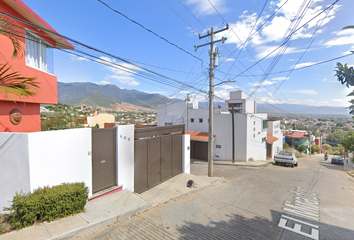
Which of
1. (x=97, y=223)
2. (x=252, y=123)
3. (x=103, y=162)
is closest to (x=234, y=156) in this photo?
(x=252, y=123)

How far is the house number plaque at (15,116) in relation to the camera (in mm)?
5758

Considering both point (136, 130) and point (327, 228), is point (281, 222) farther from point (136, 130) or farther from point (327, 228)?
point (136, 130)

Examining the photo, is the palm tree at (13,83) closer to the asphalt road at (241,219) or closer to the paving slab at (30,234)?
the paving slab at (30,234)

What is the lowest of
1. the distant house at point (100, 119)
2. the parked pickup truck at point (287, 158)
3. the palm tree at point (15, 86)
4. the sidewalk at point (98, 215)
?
the parked pickup truck at point (287, 158)

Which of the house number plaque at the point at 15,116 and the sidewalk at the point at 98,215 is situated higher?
the house number plaque at the point at 15,116

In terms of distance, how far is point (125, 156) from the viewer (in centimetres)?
731

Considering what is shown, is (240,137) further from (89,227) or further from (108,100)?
(108,100)

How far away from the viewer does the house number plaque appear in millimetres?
5758

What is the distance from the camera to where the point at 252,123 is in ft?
72.7

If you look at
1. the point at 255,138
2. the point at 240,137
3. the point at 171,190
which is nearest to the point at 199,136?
the point at 240,137

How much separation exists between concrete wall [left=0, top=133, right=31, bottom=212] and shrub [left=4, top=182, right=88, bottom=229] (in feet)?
0.88

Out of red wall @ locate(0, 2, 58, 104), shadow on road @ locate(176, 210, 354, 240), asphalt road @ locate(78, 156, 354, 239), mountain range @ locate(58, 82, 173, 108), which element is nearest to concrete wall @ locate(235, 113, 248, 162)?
mountain range @ locate(58, 82, 173, 108)

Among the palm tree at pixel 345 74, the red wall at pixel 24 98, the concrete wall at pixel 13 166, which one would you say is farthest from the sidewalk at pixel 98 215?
the palm tree at pixel 345 74

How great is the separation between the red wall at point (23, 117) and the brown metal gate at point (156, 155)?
148 inches
